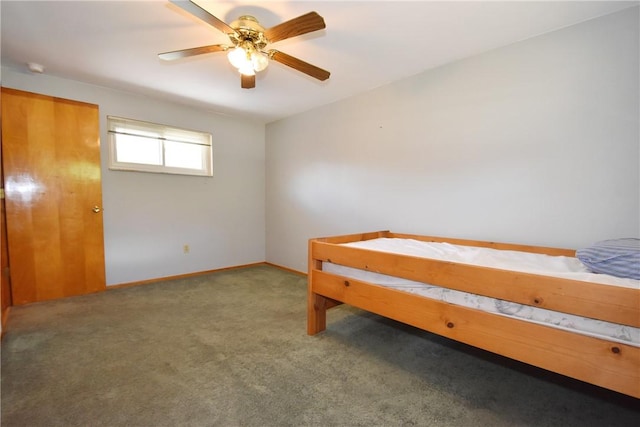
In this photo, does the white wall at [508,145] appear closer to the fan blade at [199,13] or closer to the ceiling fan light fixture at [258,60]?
the ceiling fan light fixture at [258,60]

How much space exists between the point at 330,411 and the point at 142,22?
104 inches

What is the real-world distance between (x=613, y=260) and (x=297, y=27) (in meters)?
1.90

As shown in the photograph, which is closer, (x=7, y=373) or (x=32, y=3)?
(x=7, y=373)

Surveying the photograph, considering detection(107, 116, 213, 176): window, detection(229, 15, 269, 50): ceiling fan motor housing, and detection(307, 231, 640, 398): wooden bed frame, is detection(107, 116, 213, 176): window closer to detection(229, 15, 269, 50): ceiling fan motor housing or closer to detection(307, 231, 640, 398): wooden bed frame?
detection(229, 15, 269, 50): ceiling fan motor housing

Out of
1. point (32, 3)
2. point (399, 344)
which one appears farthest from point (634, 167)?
point (32, 3)

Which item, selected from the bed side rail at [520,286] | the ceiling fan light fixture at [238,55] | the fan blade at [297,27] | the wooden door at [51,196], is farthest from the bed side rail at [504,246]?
the wooden door at [51,196]

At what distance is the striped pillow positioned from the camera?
3.77 ft

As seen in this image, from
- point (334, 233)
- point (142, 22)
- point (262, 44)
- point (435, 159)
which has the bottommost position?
point (334, 233)

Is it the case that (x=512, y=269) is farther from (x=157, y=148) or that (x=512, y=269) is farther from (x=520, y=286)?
(x=157, y=148)

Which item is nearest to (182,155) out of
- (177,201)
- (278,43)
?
(177,201)

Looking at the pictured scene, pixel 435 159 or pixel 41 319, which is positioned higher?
pixel 435 159

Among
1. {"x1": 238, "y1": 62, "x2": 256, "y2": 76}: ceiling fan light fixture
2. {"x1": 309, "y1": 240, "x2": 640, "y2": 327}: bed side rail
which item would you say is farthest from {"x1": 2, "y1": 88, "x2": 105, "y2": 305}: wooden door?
{"x1": 309, "y1": 240, "x2": 640, "y2": 327}: bed side rail

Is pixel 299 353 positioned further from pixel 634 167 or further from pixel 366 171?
pixel 634 167

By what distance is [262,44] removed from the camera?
1762 mm
